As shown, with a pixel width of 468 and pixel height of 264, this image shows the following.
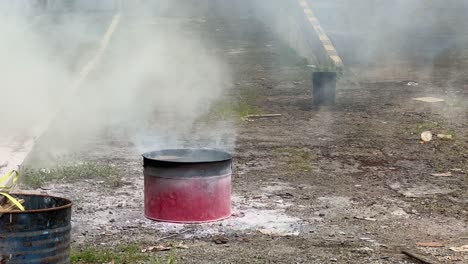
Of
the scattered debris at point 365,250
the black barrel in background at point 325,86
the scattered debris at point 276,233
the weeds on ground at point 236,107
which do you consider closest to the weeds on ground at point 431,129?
the black barrel in background at point 325,86

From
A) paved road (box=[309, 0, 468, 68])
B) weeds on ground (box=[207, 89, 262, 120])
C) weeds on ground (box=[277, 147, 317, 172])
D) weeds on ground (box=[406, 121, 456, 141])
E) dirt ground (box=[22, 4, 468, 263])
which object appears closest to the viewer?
dirt ground (box=[22, 4, 468, 263])

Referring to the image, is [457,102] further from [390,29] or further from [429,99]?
[390,29]

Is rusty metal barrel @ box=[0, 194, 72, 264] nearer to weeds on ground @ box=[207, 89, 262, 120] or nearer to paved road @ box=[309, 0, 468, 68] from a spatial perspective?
weeds on ground @ box=[207, 89, 262, 120]

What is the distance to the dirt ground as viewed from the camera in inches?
184

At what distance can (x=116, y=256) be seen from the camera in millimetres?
4418

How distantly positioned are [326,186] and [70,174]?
158cm

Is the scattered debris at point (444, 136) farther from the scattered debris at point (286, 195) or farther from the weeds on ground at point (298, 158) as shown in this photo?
the scattered debris at point (286, 195)

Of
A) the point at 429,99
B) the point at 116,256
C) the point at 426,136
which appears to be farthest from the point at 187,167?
the point at 429,99

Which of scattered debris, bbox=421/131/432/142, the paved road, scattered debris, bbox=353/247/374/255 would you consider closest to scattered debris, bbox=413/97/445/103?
scattered debris, bbox=421/131/432/142

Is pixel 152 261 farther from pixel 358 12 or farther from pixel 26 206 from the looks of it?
pixel 358 12

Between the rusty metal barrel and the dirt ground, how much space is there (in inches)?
32.5

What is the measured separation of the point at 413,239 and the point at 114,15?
8.82m

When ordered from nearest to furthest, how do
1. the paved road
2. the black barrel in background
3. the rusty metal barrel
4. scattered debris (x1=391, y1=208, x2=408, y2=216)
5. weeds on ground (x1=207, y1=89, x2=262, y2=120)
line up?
the rusty metal barrel, scattered debris (x1=391, y1=208, x2=408, y2=216), weeds on ground (x1=207, y1=89, x2=262, y2=120), the black barrel in background, the paved road

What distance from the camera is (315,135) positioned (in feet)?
25.2
